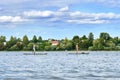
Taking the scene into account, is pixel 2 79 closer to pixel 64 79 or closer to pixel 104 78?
pixel 64 79

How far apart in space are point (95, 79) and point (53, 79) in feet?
17.7

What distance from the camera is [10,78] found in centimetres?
5934

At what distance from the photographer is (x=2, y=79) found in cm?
5756

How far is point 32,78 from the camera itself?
58.9m

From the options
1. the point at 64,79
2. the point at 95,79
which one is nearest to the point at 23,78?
the point at 64,79

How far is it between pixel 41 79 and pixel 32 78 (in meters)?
1.83

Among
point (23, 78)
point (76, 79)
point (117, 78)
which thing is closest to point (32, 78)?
point (23, 78)

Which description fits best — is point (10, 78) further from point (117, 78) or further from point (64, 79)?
point (117, 78)

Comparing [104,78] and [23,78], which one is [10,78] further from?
[104,78]

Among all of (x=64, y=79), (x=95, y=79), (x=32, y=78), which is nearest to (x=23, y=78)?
(x=32, y=78)

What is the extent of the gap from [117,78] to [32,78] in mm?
11075

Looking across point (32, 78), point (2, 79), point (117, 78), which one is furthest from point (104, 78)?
point (2, 79)

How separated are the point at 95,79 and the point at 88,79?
89 centimetres

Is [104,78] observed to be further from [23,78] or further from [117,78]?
[23,78]
